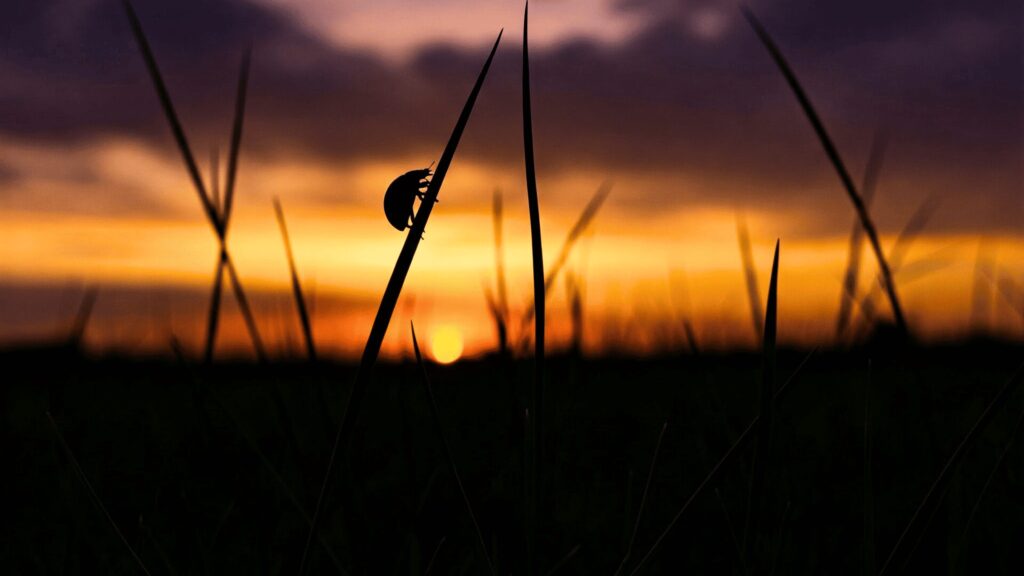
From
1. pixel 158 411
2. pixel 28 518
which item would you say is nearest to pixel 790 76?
pixel 28 518

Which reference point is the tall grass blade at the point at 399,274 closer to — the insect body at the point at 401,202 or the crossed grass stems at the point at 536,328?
the crossed grass stems at the point at 536,328

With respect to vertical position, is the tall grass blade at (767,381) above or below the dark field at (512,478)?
above

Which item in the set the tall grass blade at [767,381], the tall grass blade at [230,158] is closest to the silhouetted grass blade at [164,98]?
the tall grass blade at [230,158]

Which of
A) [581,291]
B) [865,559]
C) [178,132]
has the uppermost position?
[178,132]

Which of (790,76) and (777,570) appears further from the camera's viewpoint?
(777,570)

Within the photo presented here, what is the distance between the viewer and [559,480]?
6.33 feet

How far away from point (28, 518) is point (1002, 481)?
217 centimetres

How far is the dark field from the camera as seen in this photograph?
4.75ft

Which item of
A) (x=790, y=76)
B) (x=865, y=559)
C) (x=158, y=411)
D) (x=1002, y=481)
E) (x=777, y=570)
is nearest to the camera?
(x=790, y=76)

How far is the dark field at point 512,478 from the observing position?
4.75 ft

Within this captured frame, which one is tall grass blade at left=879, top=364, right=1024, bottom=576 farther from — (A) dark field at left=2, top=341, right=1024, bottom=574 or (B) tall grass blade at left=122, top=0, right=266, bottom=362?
(B) tall grass blade at left=122, top=0, right=266, bottom=362

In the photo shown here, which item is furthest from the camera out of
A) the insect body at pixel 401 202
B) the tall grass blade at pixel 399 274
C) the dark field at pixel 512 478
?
the dark field at pixel 512 478

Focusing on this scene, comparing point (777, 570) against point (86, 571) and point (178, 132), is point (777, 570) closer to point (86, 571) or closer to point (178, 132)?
point (178, 132)

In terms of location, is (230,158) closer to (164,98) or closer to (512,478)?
(164,98)
